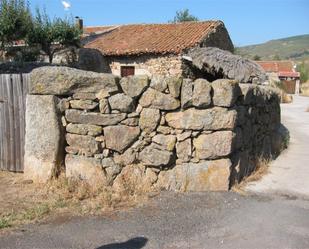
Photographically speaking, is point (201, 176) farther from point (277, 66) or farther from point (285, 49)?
point (285, 49)

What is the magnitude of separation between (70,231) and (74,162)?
1.79m

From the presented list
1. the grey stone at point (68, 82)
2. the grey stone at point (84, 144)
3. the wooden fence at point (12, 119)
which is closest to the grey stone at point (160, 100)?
the grey stone at point (68, 82)

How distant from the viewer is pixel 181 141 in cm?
610

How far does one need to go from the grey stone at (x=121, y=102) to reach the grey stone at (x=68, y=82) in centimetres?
11

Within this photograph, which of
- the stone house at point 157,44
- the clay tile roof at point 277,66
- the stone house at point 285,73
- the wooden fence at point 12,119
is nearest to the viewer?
the wooden fence at point 12,119

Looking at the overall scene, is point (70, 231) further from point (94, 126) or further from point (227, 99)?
point (227, 99)

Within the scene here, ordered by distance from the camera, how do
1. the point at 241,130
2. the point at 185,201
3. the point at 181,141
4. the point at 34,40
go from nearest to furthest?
the point at 185,201
the point at 181,141
the point at 241,130
the point at 34,40

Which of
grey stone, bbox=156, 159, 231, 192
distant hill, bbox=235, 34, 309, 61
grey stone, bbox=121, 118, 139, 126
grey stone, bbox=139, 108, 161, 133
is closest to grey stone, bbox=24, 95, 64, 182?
grey stone, bbox=121, 118, 139, 126

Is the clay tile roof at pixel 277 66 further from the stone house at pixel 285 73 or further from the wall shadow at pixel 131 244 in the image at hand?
the wall shadow at pixel 131 244

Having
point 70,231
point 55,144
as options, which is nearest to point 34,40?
point 55,144

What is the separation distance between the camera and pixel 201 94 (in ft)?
19.6

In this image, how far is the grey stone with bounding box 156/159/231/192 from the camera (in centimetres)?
609

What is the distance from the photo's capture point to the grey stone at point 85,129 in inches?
245

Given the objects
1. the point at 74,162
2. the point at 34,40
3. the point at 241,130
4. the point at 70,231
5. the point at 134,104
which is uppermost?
the point at 34,40
